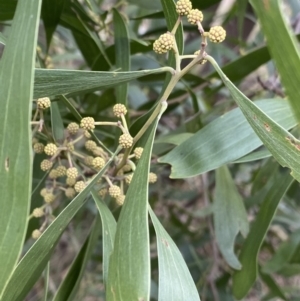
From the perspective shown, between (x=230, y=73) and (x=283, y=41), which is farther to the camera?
(x=230, y=73)

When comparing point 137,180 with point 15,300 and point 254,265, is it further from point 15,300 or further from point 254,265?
point 254,265

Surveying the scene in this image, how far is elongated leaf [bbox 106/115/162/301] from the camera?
0.35 m

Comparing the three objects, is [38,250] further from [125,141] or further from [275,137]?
[275,137]

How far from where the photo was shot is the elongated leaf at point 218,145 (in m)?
0.54

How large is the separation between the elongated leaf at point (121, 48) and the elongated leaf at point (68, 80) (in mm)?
173

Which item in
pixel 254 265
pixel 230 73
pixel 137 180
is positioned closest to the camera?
pixel 137 180

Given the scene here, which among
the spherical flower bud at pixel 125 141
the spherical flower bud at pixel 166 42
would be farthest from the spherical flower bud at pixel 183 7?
the spherical flower bud at pixel 125 141

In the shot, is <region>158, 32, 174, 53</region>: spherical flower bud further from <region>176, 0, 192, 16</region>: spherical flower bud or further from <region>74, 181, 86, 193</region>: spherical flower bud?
<region>74, 181, 86, 193</region>: spherical flower bud

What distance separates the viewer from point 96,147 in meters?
0.57

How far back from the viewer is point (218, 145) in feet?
1.85

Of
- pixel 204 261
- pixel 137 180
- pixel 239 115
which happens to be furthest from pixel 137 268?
pixel 204 261

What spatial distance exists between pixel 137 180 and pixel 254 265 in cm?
34

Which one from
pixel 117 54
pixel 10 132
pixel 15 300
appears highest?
pixel 117 54

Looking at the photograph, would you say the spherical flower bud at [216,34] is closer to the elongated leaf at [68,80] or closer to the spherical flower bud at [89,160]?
the elongated leaf at [68,80]
